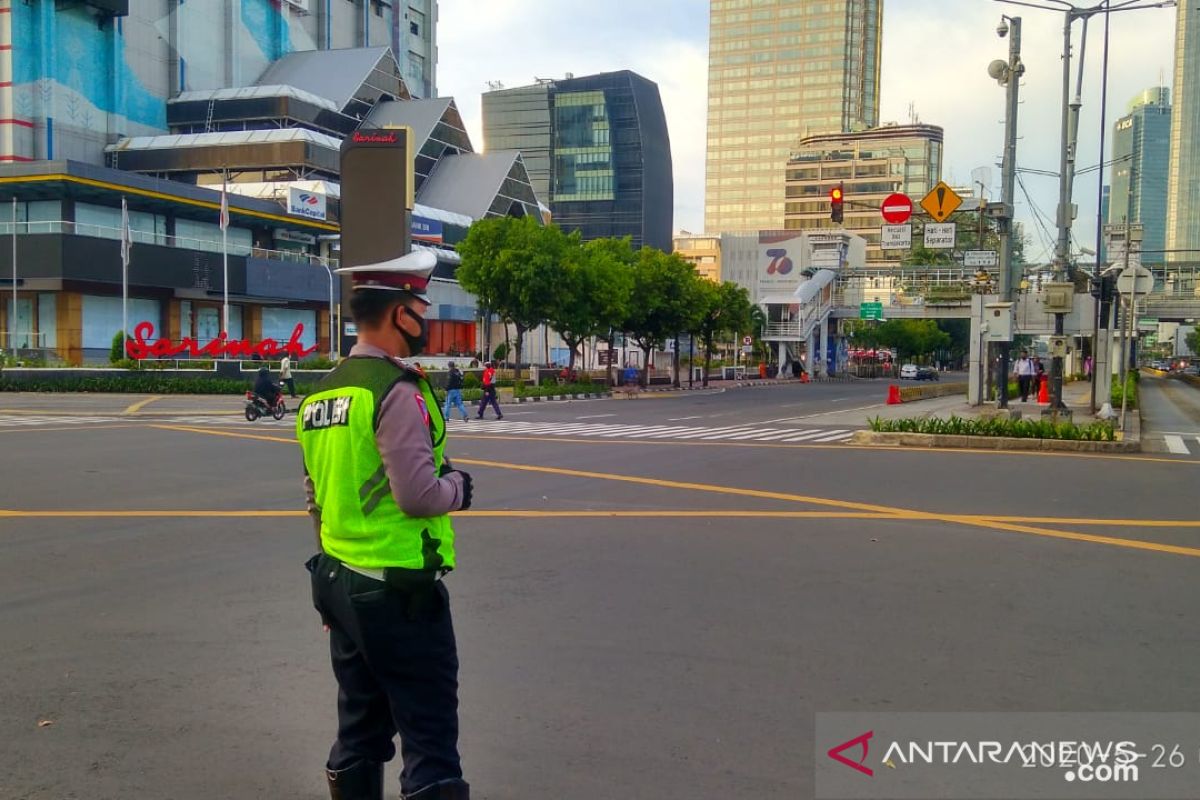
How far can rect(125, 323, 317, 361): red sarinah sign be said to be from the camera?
123 ft

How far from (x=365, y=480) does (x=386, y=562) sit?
10.1 inches

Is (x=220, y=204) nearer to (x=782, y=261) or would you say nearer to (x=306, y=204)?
(x=306, y=204)

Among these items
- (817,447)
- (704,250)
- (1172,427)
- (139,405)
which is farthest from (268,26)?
(704,250)

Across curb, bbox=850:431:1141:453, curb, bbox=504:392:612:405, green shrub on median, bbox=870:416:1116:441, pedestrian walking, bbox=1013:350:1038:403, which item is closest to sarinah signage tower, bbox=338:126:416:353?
curb, bbox=850:431:1141:453

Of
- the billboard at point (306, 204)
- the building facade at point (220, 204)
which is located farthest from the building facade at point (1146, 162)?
the billboard at point (306, 204)

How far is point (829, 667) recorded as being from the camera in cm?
515

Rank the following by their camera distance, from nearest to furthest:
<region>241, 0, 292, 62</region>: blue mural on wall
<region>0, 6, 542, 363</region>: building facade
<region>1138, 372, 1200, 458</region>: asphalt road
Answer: <region>1138, 372, 1200, 458</region>: asphalt road
<region>0, 6, 542, 363</region>: building facade
<region>241, 0, 292, 62</region>: blue mural on wall

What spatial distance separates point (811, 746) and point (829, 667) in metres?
1.02

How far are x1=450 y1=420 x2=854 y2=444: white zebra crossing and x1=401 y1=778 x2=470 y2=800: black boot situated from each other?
16.4 metres

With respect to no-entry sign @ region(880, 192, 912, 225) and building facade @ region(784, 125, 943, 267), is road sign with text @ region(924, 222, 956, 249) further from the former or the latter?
building facade @ region(784, 125, 943, 267)

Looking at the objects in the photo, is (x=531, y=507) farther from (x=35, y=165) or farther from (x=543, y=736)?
(x=35, y=165)

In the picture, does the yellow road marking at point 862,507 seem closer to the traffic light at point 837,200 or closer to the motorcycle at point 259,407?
the motorcycle at point 259,407

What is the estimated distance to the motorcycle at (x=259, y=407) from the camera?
24600mm

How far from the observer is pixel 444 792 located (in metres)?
2.94
